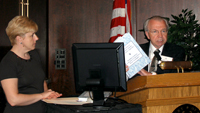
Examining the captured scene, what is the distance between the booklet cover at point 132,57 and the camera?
1868 mm

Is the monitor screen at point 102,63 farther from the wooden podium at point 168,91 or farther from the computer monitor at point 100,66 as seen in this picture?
the wooden podium at point 168,91

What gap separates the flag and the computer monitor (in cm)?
214

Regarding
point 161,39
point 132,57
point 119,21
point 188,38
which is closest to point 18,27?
point 132,57

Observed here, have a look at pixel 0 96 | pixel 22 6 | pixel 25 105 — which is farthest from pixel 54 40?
pixel 25 105

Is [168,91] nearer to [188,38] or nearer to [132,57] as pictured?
[132,57]

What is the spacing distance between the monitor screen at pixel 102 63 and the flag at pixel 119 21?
214 cm

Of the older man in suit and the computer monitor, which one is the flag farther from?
the computer monitor

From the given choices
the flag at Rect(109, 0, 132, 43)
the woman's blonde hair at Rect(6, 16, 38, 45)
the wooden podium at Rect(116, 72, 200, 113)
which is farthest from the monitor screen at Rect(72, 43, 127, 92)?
the flag at Rect(109, 0, 132, 43)

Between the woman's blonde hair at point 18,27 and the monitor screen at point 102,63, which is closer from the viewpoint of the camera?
the monitor screen at point 102,63

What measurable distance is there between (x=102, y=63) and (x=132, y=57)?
1.06 ft

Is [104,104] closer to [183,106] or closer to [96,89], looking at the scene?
[96,89]

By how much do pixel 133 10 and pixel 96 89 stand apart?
291cm

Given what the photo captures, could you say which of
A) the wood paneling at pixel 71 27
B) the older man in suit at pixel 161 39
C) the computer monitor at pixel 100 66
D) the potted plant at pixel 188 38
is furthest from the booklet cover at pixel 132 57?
the wood paneling at pixel 71 27

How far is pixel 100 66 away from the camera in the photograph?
1.67m
